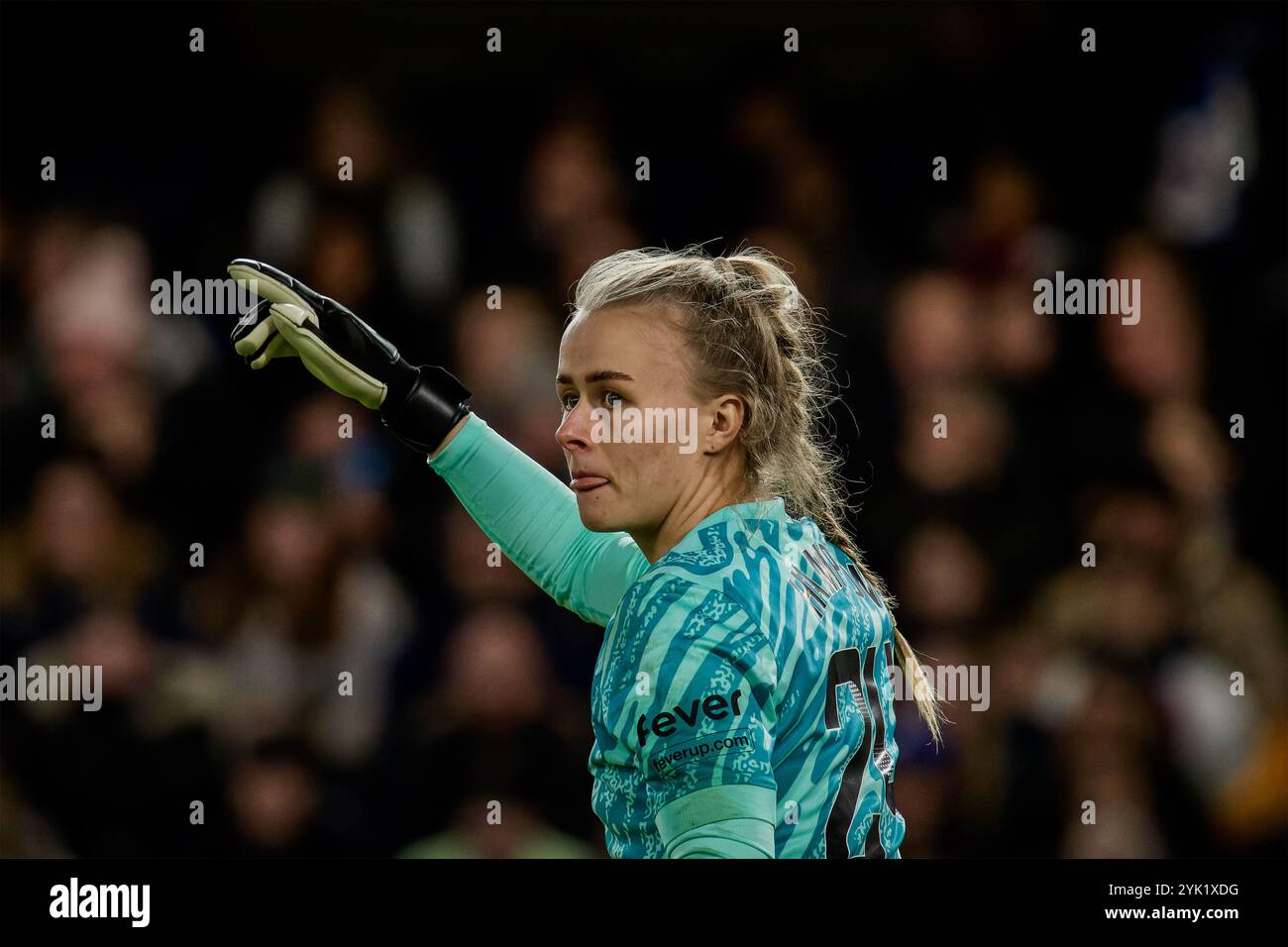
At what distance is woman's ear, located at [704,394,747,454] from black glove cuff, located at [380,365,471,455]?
21.3 inches

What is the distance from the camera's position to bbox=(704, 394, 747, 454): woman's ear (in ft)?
5.74

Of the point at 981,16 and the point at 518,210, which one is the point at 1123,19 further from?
the point at 518,210

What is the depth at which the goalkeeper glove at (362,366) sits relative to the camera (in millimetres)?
2139

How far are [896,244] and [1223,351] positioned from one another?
33.0 inches

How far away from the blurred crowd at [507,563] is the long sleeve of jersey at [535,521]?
Result: 98 centimetres

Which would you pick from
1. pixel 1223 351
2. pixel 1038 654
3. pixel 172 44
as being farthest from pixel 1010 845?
pixel 172 44
